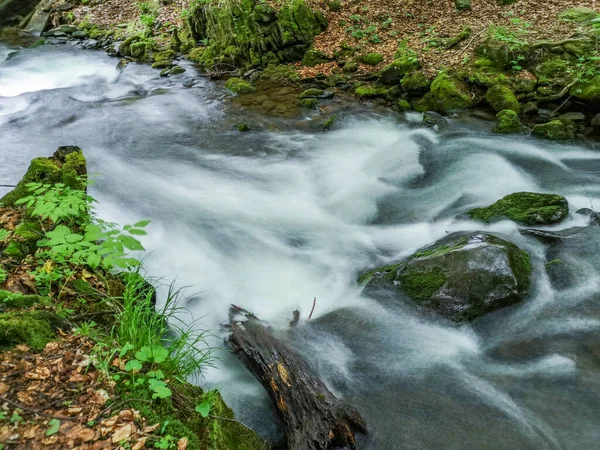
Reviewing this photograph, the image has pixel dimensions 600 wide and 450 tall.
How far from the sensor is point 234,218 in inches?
289

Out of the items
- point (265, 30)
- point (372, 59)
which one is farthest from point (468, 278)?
point (265, 30)

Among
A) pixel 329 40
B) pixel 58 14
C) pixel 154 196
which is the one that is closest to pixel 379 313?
pixel 154 196

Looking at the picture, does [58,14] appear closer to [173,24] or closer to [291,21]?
[173,24]

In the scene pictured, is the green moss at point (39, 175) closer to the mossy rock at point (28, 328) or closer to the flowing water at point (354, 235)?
the flowing water at point (354, 235)

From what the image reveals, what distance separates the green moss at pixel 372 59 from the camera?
38.3 feet

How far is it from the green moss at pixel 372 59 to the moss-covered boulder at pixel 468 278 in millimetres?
7846

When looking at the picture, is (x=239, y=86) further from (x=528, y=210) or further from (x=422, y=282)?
(x=422, y=282)

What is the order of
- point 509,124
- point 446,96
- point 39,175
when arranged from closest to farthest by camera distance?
point 39,175
point 509,124
point 446,96

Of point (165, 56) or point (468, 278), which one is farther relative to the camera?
point (165, 56)

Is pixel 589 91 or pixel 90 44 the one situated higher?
pixel 90 44

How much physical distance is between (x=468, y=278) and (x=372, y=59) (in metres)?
8.60

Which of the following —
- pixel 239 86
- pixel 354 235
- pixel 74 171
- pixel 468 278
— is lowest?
pixel 354 235

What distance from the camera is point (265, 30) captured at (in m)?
13.0

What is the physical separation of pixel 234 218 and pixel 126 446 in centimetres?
512
